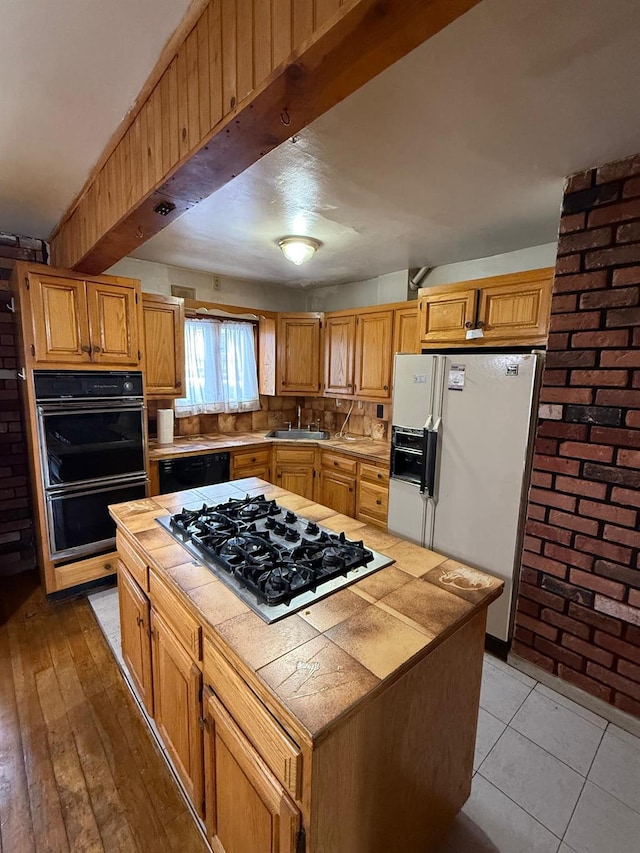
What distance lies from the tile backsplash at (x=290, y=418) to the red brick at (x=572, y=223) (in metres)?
2.04

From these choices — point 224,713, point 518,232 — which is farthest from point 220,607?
point 518,232

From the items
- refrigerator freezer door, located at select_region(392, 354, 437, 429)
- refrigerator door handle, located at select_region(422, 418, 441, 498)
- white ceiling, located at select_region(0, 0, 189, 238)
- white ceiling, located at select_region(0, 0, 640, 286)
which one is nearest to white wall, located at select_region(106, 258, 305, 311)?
white ceiling, located at select_region(0, 0, 640, 286)

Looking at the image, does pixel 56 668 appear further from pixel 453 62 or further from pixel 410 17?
pixel 453 62

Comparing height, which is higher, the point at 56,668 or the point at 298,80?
the point at 298,80

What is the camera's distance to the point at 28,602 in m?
2.69

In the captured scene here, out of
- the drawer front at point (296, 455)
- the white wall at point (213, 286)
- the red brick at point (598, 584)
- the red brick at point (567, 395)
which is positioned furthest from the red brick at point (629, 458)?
Answer: the white wall at point (213, 286)

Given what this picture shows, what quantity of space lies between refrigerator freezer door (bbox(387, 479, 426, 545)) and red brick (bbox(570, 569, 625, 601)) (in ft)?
2.96

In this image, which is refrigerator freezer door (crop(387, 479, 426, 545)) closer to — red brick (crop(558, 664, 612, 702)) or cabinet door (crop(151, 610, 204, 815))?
red brick (crop(558, 664, 612, 702))

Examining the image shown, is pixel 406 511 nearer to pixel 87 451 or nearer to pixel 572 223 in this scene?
pixel 572 223

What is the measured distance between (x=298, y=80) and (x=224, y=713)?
1.53 metres

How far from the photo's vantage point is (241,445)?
3.56 meters

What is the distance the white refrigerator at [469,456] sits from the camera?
83.5 inches

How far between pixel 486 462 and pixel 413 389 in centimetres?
66

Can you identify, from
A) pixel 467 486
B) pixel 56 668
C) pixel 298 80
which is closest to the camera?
pixel 298 80
